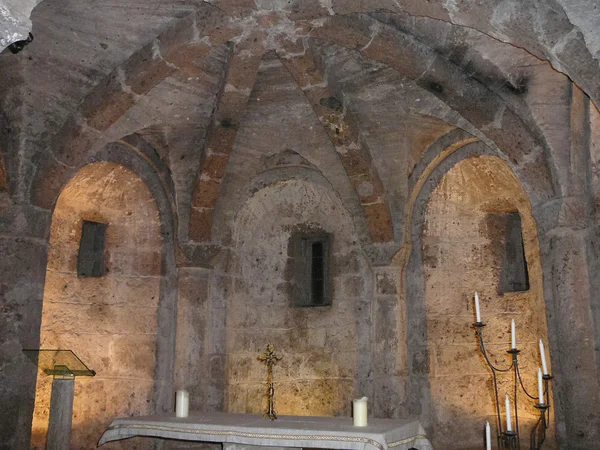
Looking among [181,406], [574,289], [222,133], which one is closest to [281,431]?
[181,406]

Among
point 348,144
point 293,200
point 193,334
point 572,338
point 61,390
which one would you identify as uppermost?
point 348,144

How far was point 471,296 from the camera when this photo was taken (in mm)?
7672

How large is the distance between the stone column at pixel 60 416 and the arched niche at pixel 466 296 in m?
4.17

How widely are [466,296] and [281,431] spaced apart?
12.5 ft

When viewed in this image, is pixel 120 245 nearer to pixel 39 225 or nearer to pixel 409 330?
pixel 39 225

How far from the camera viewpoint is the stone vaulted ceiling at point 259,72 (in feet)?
17.6

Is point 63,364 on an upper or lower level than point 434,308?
lower

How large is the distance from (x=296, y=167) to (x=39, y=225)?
3.44m

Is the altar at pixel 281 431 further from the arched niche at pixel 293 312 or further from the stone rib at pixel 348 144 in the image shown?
the stone rib at pixel 348 144

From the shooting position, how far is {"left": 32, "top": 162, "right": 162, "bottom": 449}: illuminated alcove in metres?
7.35

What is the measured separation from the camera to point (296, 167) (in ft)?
26.9

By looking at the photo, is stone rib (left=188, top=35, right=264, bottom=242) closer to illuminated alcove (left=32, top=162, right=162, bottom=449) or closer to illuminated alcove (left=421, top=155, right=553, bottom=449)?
illuminated alcove (left=32, top=162, right=162, bottom=449)

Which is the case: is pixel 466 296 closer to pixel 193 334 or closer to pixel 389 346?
pixel 389 346

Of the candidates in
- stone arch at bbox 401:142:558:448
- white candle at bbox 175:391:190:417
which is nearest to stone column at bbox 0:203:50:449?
white candle at bbox 175:391:190:417
